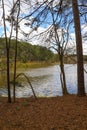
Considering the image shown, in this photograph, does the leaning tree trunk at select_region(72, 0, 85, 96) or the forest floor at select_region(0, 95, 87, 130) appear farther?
the leaning tree trunk at select_region(72, 0, 85, 96)

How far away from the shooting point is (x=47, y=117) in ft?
29.3

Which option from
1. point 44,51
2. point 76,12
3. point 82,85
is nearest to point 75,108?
point 82,85

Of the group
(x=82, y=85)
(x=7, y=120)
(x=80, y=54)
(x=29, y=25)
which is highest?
(x=29, y=25)

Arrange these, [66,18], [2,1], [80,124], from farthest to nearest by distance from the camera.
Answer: [66,18], [2,1], [80,124]

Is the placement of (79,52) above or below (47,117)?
above

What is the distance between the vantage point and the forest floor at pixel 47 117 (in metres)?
7.78

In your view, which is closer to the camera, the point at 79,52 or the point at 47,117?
the point at 47,117

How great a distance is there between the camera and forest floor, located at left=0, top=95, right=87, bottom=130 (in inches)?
306

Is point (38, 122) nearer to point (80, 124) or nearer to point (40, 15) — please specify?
point (80, 124)

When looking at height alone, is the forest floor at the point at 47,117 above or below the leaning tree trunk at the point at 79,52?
below

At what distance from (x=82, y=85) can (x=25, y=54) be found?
11.2 ft

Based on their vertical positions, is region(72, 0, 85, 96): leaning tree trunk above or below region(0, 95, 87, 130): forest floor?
above

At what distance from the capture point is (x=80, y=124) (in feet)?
25.1

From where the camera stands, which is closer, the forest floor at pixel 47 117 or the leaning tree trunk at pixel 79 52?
the forest floor at pixel 47 117
